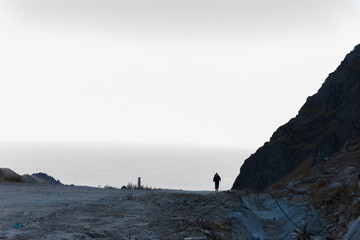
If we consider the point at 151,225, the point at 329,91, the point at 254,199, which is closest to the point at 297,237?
the point at 151,225

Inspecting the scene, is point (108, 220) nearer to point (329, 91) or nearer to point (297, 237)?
point (297, 237)

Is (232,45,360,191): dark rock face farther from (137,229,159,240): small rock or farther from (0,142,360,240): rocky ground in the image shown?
(137,229,159,240): small rock

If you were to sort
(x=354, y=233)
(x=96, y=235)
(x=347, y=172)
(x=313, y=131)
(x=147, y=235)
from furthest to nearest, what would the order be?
(x=313, y=131) → (x=347, y=172) → (x=147, y=235) → (x=96, y=235) → (x=354, y=233)

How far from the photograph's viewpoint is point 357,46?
64.6m

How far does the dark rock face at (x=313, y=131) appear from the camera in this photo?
169ft

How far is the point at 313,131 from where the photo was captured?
60.1m

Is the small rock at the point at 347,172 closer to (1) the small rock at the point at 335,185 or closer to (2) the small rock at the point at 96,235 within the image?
(1) the small rock at the point at 335,185

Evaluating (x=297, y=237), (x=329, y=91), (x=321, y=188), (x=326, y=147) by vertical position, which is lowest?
(x=297, y=237)

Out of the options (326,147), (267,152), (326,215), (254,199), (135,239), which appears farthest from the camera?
(267,152)

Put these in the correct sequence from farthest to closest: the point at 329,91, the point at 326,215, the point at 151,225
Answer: the point at 329,91 → the point at 326,215 → the point at 151,225

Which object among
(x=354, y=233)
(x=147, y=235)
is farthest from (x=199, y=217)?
(x=354, y=233)

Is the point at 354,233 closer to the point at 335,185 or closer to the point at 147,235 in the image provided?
the point at 147,235

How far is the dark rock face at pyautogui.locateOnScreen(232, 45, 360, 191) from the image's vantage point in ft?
169

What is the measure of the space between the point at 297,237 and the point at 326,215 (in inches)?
95.9
